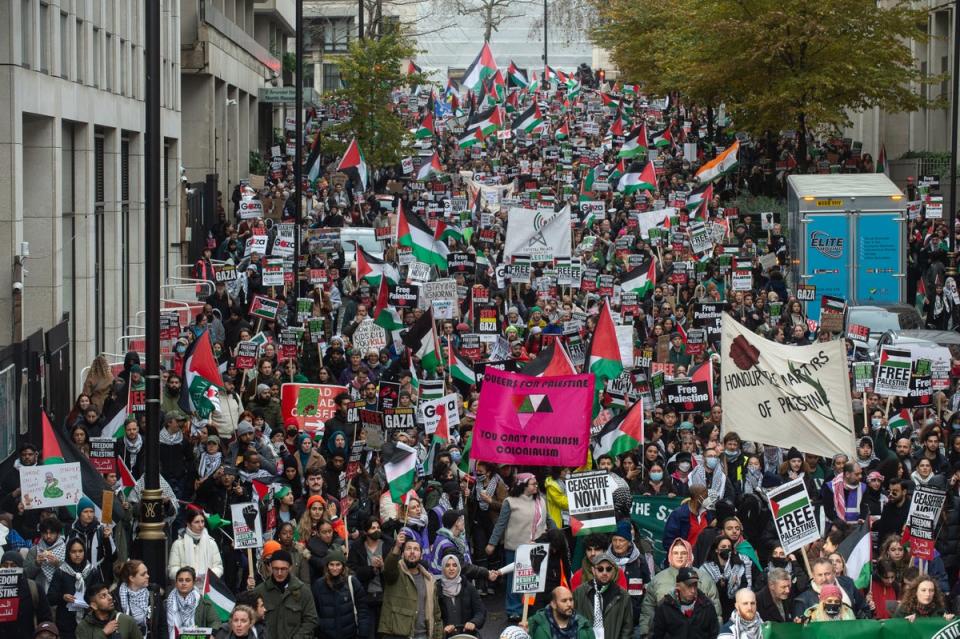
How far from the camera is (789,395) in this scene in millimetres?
16734

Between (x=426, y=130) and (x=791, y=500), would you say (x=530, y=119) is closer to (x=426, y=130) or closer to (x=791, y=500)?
(x=426, y=130)

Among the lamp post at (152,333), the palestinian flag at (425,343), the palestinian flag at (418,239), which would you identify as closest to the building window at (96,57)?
the palestinian flag at (418,239)

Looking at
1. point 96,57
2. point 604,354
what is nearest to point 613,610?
point 604,354

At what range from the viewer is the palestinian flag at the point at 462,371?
2200cm

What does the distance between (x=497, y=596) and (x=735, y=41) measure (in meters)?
29.9

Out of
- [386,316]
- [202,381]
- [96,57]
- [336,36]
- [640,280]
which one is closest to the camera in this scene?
[202,381]

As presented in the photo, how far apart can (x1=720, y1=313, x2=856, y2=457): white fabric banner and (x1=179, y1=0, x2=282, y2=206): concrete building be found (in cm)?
2532

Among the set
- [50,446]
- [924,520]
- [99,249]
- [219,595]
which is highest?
[99,249]

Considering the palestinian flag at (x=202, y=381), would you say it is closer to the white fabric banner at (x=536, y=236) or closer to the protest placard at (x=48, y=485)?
the protest placard at (x=48, y=485)

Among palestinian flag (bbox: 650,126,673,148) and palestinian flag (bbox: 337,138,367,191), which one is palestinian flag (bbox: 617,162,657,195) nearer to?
palestinian flag (bbox: 337,138,367,191)

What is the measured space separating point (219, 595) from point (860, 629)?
4.84 metres

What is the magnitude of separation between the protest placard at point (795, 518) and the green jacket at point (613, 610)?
1454 mm

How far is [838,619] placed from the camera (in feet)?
37.1

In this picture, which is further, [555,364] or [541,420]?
[555,364]
